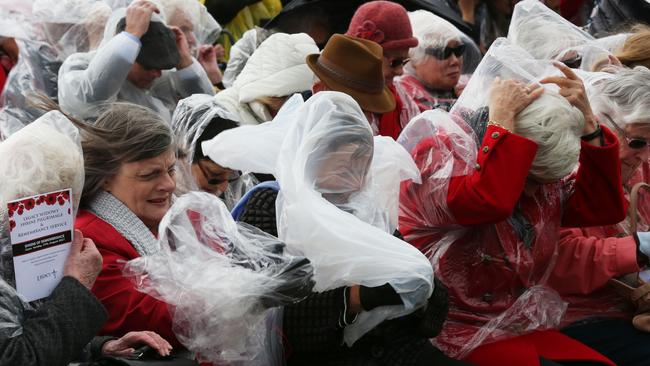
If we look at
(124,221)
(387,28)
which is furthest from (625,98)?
(124,221)

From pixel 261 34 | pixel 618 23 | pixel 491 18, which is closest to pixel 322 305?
pixel 261 34

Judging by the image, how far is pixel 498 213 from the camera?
3.47m

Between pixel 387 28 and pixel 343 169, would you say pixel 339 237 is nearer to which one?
pixel 343 169

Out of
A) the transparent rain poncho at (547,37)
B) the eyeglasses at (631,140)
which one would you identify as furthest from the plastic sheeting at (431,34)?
the eyeglasses at (631,140)

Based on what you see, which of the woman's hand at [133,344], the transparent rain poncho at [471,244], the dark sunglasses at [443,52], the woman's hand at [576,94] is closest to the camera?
the woman's hand at [133,344]

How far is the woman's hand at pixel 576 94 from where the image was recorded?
12.6 ft

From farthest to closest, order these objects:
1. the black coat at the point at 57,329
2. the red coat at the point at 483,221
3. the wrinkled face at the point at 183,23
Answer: the wrinkled face at the point at 183,23 → the red coat at the point at 483,221 → the black coat at the point at 57,329

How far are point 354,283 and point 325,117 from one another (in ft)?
1.75

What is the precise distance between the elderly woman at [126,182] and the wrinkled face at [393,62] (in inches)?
68.9

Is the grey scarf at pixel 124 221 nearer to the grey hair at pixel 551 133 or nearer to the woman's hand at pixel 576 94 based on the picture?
the grey hair at pixel 551 133

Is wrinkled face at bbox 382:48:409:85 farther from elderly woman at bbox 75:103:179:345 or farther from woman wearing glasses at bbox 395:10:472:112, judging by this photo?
elderly woman at bbox 75:103:179:345

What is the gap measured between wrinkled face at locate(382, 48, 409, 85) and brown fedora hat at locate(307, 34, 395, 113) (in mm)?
645

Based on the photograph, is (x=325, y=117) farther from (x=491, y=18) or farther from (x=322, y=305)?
(x=491, y=18)

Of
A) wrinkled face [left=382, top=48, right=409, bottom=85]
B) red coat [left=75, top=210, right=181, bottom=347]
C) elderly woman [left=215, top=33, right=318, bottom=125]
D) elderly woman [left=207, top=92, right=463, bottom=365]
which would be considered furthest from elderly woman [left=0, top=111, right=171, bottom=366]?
wrinkled face [left=382, top=48, right=409, bottom=85]
